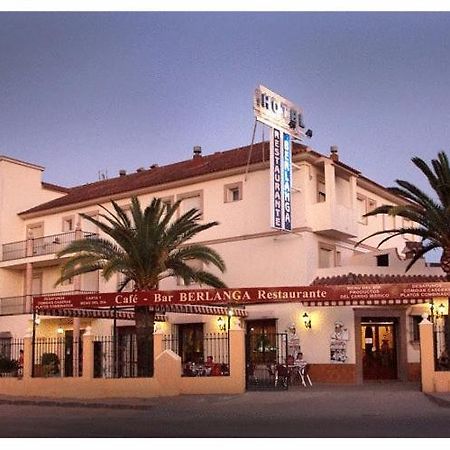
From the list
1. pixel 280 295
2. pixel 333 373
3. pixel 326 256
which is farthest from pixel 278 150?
pixel 333 373

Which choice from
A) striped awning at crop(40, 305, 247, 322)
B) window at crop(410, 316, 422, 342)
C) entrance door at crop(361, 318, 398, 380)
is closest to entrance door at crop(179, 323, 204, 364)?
striped awning at crop(40, 305, 247, 322)

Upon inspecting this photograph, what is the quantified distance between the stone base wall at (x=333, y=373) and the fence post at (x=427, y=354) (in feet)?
14.1

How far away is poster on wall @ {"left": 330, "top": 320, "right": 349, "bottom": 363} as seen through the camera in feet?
71.6

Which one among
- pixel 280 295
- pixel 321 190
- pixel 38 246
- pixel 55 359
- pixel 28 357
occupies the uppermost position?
pixel 321 190

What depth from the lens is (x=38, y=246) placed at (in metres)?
29.9

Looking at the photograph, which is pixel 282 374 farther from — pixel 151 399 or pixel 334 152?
pixel 334 152

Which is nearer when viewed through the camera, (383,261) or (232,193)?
(383,261)

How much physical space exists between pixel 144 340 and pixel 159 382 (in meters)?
1.48

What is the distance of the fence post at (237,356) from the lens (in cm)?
1784

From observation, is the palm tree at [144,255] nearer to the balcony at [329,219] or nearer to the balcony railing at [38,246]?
the balcony at [329,219]

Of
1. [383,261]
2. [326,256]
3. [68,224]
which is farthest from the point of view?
[68,224]

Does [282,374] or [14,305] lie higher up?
[14,305]

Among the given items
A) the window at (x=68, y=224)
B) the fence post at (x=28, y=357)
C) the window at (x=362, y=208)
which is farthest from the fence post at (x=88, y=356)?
the window at (x=68, y=224)
